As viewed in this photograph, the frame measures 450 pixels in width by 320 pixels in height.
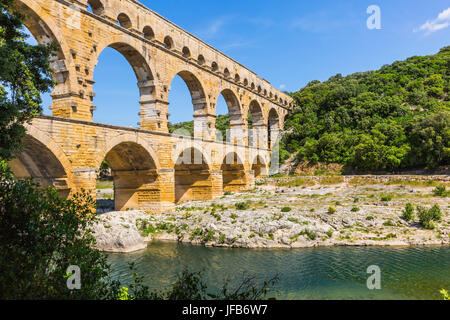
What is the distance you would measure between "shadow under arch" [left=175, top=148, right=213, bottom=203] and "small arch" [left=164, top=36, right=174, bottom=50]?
980 cm

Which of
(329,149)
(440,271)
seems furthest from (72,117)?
(329,149)

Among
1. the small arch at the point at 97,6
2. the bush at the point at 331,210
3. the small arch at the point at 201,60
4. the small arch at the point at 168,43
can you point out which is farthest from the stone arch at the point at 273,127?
the small arch at the point at 97,6

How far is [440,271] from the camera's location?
12883 millimetres

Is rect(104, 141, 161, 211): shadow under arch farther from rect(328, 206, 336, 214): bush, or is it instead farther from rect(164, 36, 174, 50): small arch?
rect(328, 206, 336, 214): bush

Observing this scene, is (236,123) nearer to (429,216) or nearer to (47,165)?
(429,216)

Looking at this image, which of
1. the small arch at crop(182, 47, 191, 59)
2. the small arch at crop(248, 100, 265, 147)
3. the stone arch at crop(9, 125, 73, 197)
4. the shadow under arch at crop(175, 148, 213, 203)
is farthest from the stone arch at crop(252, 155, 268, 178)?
the stone arch at crop(9, 125, 73, 197)

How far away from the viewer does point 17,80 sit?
8633mm

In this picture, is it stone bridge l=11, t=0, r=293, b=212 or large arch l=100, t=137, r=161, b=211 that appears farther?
large arch l=100, t=137, r=161, b=211

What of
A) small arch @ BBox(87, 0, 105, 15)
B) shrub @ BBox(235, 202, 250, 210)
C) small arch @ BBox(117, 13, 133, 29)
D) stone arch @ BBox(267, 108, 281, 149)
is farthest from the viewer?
stone arch @ BBox(267, 108, 281, 149)

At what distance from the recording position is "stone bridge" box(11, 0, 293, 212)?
53.4 feet

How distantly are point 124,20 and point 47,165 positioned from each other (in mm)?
11450

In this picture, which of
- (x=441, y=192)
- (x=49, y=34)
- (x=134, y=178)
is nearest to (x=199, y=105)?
(x=134, y=178)

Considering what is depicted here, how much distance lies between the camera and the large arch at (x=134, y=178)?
2256cm
